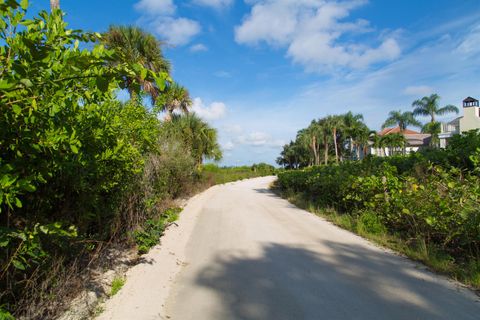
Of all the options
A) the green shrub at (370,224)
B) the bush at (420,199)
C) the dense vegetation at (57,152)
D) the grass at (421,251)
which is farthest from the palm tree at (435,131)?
the dense vegetation at (57,152)

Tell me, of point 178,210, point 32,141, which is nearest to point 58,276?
point 32,141

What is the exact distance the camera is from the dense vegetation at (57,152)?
1923 mm

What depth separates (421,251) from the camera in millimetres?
5535

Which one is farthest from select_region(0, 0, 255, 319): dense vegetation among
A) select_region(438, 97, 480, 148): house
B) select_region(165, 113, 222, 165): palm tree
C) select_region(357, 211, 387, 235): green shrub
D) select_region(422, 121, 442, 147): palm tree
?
select_region(422, 121, 442, 147): palm tree

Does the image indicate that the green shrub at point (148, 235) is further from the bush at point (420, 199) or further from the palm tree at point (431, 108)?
the palm tree at point (431, 108)

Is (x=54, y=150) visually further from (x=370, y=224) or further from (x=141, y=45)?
(x=141, y=45)

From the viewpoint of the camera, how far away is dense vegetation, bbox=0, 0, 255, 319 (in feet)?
6.31

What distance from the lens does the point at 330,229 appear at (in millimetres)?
8180

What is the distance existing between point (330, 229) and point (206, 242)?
341 cm

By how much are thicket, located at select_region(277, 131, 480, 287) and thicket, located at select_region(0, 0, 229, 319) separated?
17.4 ft

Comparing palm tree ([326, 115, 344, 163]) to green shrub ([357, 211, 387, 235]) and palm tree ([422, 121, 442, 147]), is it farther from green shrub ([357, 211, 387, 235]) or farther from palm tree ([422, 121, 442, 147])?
green shrub ([357, 211, 387, 235])

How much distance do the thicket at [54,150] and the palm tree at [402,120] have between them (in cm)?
5595

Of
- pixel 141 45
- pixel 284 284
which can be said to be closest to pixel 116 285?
pixel 284 284

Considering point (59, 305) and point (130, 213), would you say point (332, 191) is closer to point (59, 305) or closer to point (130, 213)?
point (130, 213)
